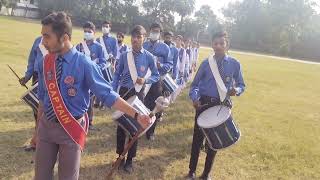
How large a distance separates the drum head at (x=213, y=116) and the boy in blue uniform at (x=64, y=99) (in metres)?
2.22

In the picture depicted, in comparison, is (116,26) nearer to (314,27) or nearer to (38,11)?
(38,11)

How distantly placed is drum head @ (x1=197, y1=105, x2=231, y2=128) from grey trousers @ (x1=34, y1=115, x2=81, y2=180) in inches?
96.3

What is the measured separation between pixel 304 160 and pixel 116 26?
6494cm

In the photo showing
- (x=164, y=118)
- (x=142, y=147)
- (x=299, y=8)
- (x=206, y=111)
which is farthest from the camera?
(x=299, y=8)

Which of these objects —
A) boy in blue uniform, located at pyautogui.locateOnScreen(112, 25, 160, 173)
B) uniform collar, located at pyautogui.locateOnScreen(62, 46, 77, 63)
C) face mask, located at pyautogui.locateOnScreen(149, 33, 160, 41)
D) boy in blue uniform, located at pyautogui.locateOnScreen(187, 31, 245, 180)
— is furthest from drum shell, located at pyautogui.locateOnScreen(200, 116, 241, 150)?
face mask, located at pyautogui.locateOnScreen(149, 33, 160, 41)

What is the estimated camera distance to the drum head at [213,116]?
6.21m

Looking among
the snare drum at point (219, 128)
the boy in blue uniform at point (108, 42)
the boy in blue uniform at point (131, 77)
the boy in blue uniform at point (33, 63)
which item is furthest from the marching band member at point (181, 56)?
the snare drum at point (219, 128)

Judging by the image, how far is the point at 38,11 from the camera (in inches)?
3073

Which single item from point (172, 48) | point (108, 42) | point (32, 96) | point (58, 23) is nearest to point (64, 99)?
point (58, 23)

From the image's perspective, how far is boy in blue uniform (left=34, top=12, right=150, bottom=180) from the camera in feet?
13.4

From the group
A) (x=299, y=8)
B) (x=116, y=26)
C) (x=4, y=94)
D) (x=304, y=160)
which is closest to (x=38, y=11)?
(x=116, y=26)

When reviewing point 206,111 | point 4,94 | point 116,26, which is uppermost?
point 206,111

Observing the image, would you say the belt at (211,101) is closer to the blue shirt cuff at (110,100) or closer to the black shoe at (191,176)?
the black shoe at (191,176)

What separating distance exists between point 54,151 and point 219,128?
2608 millimetres
